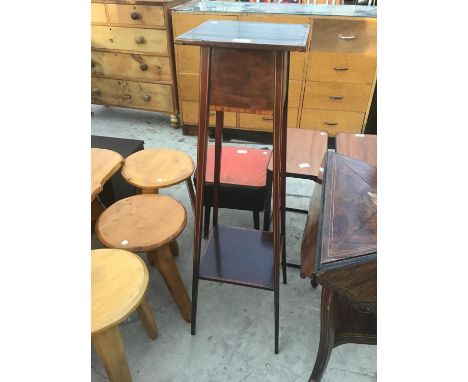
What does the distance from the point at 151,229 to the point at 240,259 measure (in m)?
0.41

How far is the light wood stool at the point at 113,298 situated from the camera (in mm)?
1037

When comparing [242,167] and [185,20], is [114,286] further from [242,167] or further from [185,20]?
[185,20]

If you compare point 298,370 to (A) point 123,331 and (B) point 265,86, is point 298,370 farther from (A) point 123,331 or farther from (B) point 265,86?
(B) point 265,86

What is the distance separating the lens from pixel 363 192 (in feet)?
3.75

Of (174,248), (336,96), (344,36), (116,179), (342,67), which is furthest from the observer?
(336,96)

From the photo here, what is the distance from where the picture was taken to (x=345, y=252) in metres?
0.91

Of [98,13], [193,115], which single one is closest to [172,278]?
[193,115]

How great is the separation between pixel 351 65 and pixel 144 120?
223 centimetres

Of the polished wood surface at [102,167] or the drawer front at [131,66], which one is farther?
the drawer front at [131,66]

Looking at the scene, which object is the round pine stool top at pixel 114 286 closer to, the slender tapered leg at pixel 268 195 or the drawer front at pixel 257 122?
the slender tapered leg at pixel 268 195

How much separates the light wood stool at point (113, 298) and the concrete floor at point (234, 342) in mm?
255

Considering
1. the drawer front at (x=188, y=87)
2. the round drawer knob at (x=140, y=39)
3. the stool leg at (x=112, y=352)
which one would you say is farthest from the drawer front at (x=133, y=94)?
the stool leg at (x=112, y=352)
